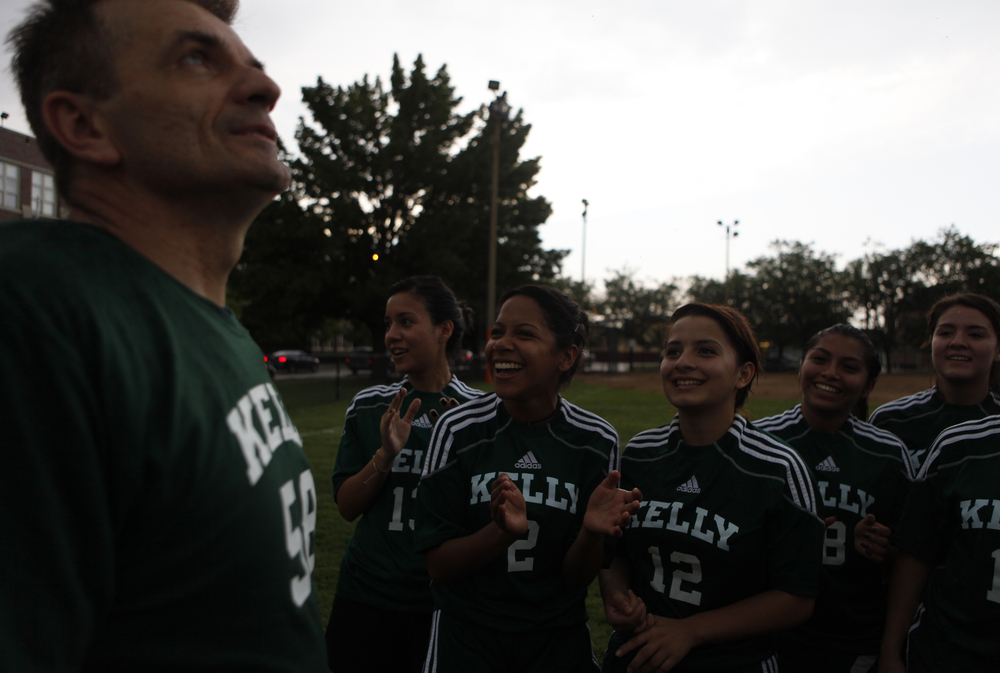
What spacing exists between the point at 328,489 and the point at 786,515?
7.01 meters

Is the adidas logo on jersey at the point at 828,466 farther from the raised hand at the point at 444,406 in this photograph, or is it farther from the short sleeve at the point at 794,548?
the raised hand at the point at 444,406

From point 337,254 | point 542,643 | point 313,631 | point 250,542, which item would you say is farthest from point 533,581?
point 337,254

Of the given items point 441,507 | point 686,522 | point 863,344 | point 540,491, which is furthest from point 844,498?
point 441,507

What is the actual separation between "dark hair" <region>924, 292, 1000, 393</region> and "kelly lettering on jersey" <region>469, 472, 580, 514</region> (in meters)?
2.73

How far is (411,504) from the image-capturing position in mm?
3127

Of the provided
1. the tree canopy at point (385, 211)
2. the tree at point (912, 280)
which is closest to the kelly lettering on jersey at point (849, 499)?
the tree canopy at point (385, 211)

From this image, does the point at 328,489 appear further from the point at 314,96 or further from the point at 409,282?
the point at 314,96

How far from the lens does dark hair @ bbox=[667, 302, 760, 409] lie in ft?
9.39

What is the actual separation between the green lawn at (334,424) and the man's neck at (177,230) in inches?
105

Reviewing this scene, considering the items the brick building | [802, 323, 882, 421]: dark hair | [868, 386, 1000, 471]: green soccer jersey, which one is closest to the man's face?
[802, 323, 882, 421]: dark hair

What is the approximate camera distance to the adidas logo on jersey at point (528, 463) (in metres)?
2.58

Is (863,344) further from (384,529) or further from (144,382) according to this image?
(144,382)

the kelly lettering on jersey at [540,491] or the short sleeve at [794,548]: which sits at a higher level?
the kelly lettering on jersey at [540,491]

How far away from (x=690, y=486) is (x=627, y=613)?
0.55 m
